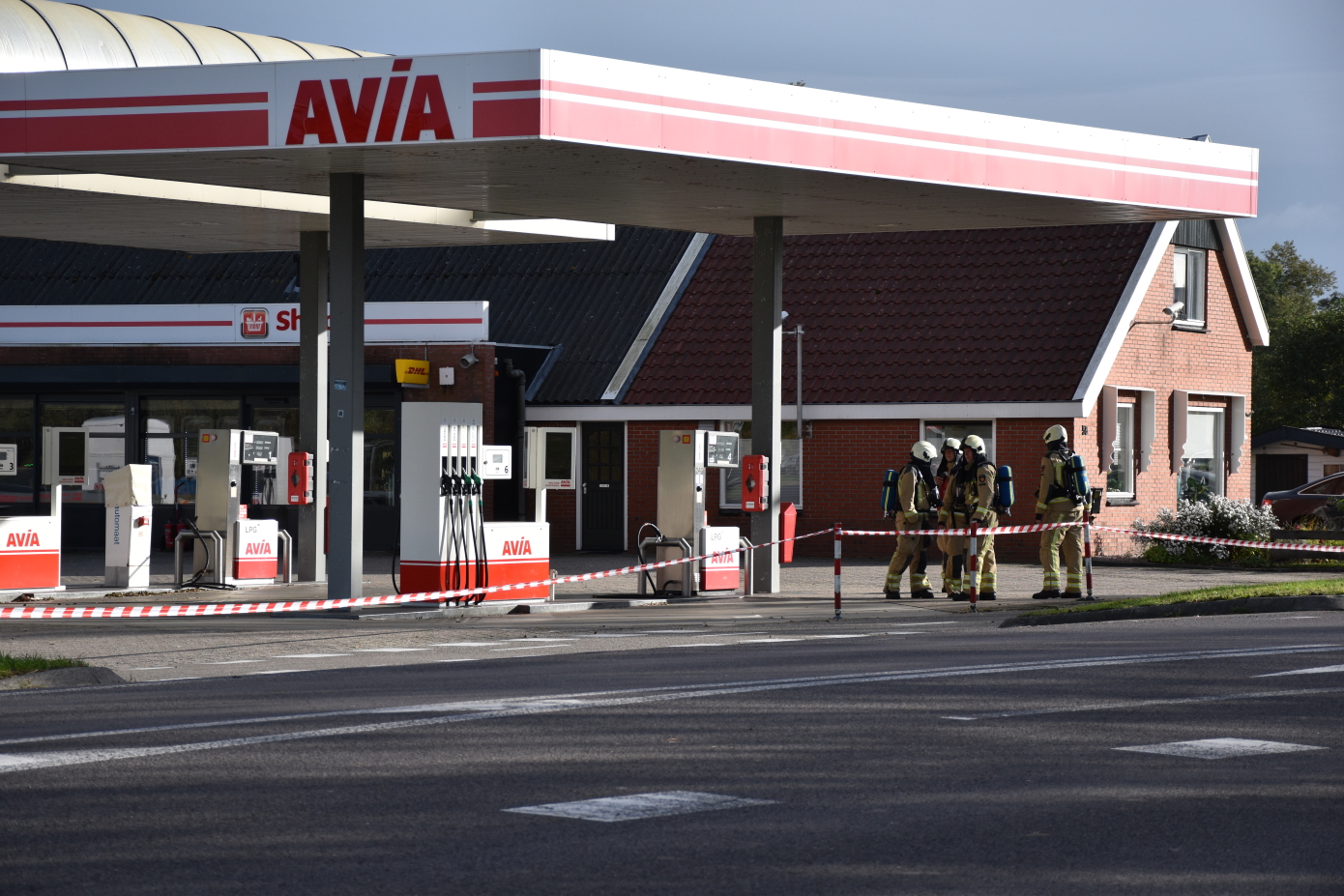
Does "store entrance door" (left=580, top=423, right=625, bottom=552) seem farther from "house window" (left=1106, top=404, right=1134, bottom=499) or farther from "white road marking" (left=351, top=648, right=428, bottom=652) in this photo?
"white road marking" (left=351, top=648, right=428, bottom=652)

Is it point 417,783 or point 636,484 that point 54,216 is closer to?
point 636,484

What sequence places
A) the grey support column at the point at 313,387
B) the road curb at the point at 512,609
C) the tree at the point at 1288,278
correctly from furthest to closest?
the tree at the point at 1288,278 < the grey support column at the point at 313,387 < the road curb at the point at 512,609

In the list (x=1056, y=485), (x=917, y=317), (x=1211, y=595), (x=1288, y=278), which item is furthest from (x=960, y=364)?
(x=1288, y=278)

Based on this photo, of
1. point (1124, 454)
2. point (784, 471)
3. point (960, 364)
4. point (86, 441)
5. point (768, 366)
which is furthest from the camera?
point (86, 441)

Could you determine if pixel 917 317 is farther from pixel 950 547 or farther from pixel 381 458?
pixel 950 547

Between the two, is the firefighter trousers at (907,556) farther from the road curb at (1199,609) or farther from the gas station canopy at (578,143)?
the gas station canopy at (578,143)

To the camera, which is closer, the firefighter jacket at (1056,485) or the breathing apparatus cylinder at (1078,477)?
the breathing apparatus cylinder at (1078,477)

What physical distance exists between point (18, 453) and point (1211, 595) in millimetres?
22363

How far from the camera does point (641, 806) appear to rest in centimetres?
737

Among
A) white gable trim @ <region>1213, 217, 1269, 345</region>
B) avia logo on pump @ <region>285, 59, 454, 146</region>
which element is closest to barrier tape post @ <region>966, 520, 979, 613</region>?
avia logo on pump @ <region>285, 59, 454, 146</region>

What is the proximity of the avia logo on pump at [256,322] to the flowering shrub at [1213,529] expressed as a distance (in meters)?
15.0

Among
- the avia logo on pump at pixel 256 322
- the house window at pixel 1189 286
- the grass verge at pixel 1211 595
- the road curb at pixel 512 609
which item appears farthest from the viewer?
the house window at pixel 1189 286

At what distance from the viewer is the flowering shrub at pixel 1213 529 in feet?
93.9

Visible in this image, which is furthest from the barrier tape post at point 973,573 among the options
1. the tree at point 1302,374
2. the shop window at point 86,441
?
the tree at point 1302,374
